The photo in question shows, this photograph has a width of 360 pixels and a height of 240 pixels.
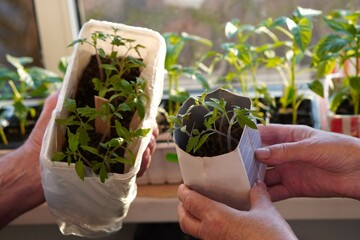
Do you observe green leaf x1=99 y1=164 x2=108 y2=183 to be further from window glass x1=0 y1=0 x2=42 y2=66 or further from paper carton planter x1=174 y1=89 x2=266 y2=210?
window glass x1=0 y1=0 x2=42 y2=66

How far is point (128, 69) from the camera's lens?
892mm

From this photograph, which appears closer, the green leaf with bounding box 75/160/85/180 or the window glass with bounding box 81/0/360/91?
the green leaf with bounding box 75/160/85/180

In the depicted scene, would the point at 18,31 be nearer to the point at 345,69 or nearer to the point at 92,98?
the point at 92,98

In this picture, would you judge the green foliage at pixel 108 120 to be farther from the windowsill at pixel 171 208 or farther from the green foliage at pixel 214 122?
the windowsill at pixel 171 208

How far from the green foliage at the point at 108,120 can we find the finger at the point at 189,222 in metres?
0.12

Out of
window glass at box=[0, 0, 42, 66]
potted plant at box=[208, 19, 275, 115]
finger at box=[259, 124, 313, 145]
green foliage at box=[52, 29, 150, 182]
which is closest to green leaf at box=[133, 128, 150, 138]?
green foliage at box=[52, 29, 150, 182]

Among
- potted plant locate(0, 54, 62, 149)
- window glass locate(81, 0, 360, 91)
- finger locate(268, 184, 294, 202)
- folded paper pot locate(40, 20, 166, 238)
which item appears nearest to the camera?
folded paper pot locate(40, 20, 166, 238)

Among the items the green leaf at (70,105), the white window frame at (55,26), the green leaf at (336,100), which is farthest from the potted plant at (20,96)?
the green leaf at (336,100)

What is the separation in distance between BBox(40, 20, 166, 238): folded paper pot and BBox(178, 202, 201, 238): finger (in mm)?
100

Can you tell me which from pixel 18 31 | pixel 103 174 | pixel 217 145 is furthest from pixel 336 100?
pixel 18 31

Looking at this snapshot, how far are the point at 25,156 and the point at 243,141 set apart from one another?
499mm

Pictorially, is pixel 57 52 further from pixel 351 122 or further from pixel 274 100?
pixel 351 122

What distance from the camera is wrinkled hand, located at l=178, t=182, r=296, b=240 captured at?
718 mm

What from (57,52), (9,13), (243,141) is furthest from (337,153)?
(9,13)
